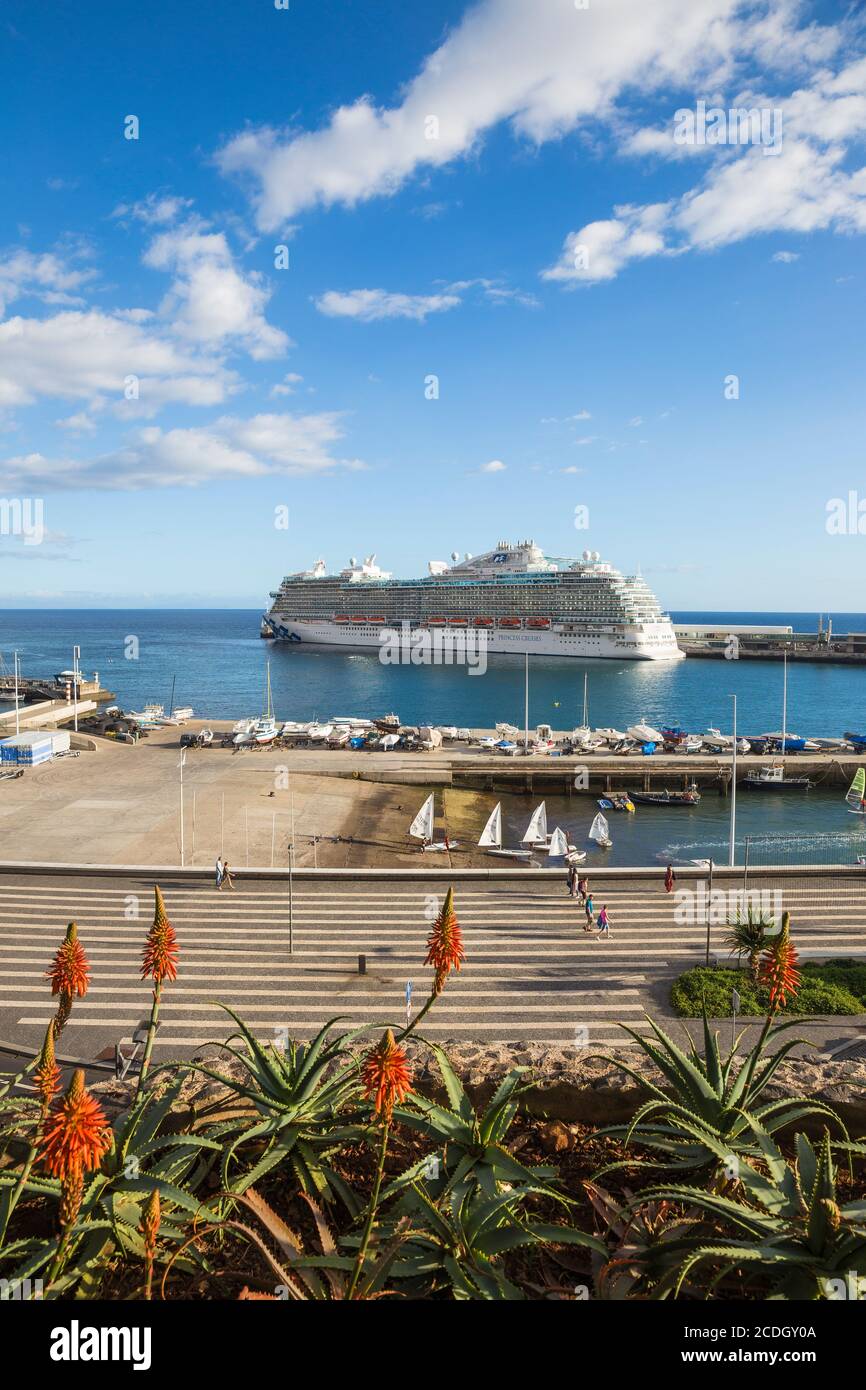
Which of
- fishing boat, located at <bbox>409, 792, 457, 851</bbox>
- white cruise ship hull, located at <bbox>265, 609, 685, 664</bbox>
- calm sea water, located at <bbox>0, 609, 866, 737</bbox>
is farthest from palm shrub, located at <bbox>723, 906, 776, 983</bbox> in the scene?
white cruise ship hull, located at <bbox>265, 609, 685, 664</bbox>

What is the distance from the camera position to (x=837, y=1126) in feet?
21.8

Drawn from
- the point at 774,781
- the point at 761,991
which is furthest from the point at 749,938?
the point at 774,781

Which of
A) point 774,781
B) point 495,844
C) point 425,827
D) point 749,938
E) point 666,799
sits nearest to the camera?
point 749,938

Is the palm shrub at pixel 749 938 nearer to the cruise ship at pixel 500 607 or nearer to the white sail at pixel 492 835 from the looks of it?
the white sail at pixel 492 835

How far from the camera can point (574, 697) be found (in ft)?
291

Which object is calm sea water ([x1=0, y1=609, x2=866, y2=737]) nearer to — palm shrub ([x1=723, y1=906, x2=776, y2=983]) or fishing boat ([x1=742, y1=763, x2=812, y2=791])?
fishing boat ([x1=742, y1=763, x2=812, y2=791])

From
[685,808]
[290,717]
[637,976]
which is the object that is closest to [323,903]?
[637,976]

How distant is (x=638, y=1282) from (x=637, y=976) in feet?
40.0

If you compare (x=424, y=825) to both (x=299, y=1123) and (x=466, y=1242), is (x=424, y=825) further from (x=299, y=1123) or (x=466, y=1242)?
(x=466, y=1242)

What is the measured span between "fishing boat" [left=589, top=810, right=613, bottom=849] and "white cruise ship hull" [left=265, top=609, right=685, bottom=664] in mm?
85013

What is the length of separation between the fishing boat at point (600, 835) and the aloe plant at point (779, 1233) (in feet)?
104

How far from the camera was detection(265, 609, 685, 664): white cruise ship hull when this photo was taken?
119250 mm

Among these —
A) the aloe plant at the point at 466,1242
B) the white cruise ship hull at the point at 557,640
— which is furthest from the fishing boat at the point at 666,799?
the white cruise ship hull at the point at 557,640

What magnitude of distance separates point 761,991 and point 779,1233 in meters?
11.4
